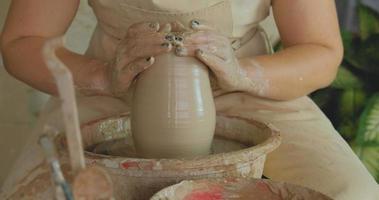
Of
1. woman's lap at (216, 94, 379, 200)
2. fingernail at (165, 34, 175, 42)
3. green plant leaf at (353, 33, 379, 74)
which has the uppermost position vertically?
fingernail at (165, 34, 175, 42)

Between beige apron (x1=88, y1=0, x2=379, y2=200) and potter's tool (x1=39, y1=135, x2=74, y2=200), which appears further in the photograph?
beige apron (x1=88, y1=0, x2=379, y2=200)

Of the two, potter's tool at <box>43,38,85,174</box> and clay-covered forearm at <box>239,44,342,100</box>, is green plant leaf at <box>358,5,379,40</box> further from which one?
potter's tool at <box>43,38,85,174</box>

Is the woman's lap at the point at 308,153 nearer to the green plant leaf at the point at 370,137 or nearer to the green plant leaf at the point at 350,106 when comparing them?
the green plant leaf at the point at 370,137

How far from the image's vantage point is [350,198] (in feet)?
3.63

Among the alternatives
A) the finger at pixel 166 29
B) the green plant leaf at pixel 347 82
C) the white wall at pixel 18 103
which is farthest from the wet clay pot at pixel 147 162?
the green plant leaf at pixel 347 82

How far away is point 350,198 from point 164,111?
0.38 m

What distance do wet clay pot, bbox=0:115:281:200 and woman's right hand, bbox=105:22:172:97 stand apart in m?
0.10

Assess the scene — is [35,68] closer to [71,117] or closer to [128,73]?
[128,73]

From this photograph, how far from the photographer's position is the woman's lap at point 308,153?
3.75ft

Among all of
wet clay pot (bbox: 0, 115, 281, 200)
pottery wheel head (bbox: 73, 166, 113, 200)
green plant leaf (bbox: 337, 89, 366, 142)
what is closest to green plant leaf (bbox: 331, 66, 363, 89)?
green plant leaf (bbox: 337, 89, 366, 142)

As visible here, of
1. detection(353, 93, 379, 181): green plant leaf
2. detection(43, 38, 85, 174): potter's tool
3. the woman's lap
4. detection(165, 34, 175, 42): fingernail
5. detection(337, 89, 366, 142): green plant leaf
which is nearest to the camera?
detection(43, 38, 85, 174): potter's tool

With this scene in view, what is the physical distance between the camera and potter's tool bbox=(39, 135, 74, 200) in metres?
0.59

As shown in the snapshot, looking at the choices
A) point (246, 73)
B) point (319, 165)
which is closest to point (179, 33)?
point (246, 73)

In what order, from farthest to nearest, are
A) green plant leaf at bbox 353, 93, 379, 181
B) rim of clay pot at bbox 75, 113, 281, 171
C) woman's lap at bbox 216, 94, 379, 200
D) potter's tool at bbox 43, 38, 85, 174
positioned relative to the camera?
green plant leaf at bbox 353, 93, 379, 181 → woman's lap at bbox 216, 94, 379, 200 → rim of clay pot at bbox 75, 113, 281, 171 → potter's tool at bbox 43, 38, 85, 174
